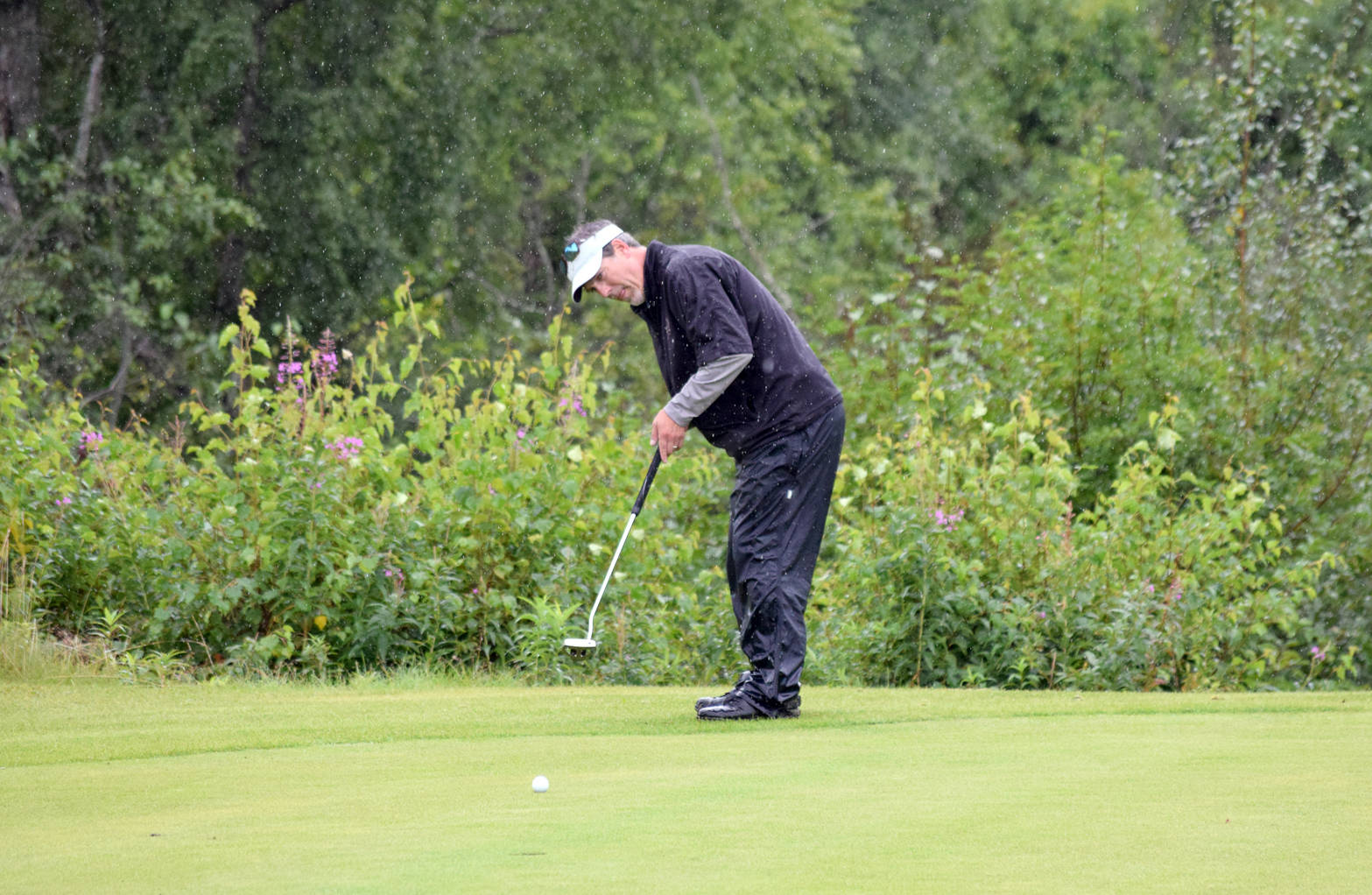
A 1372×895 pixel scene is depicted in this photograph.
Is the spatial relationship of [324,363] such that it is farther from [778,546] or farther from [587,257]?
[778,546]

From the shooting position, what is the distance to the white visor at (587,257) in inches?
224

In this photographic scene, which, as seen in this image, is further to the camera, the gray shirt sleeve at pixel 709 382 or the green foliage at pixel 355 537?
the green foliage at pixel 355 537

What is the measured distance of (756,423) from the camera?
230 inches

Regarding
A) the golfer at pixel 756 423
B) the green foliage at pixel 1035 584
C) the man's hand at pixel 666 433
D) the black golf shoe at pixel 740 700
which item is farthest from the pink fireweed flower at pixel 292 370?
the black golf shoe at pixel 740 700

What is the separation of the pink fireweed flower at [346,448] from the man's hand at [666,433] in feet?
9.94

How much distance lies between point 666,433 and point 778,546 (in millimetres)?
578

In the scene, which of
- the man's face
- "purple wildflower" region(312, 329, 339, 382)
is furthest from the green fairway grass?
"purple wildflower" region(312, 329, 339, 382)

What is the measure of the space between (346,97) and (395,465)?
47.0 feet

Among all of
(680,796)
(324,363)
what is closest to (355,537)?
(324,363)

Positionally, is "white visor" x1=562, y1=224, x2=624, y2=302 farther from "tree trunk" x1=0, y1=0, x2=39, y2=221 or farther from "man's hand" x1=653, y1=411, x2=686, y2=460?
"tree trunk" x1=0, y1=0, x2=39, y2=221

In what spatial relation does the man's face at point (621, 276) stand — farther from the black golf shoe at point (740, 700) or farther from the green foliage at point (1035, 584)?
the green foliage at point (1035, 584)

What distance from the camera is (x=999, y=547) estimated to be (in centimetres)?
851

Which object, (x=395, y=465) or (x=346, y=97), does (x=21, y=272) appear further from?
(x=395, y=465)

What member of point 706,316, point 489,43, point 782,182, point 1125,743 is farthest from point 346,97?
point 1125,743
